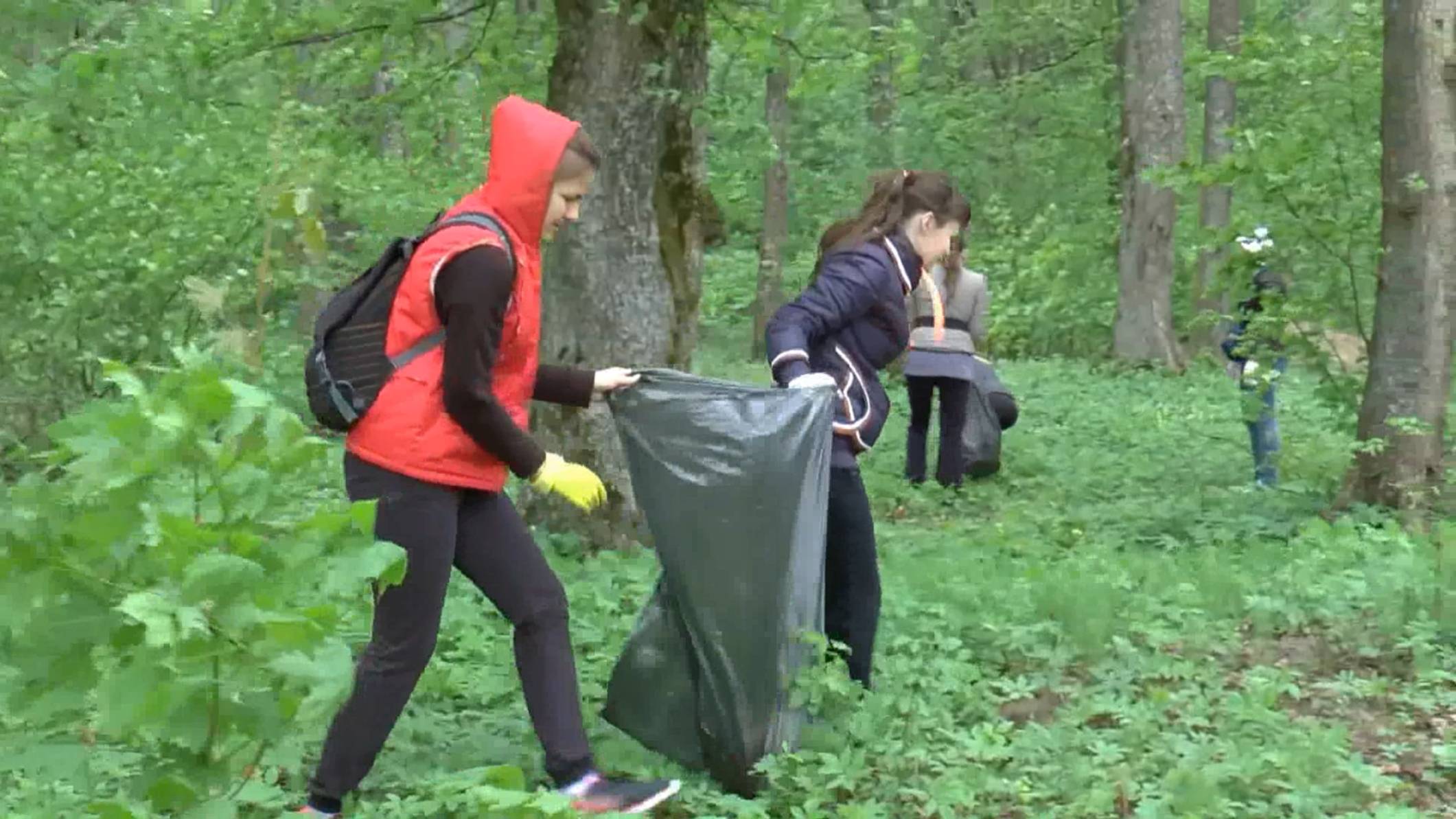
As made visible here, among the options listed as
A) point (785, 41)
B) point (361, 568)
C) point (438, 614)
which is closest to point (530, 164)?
point (438, 614)

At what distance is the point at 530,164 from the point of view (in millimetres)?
3682

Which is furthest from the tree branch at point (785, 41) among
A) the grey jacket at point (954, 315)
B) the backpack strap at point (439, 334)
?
the backpack strap at point (439, 334)

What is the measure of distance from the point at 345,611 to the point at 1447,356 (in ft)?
21.0

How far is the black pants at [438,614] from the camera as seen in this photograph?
3660mm

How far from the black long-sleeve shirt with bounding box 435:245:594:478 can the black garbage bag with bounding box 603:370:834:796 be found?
0.55 m

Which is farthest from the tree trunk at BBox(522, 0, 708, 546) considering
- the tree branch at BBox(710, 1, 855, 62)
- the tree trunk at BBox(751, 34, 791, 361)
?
the tree trunk at BBox(751, 34, 791, 361)

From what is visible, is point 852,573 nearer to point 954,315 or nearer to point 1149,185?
point 954,315

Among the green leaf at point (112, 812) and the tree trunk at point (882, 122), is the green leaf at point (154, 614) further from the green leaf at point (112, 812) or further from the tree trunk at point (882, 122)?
the tree trunk at point (882, 122)

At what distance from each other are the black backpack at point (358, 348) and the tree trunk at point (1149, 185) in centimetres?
1326

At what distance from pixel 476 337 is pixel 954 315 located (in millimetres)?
6835

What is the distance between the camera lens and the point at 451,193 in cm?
1345

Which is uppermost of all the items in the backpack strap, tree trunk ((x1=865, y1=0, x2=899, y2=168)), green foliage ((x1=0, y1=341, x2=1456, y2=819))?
tree trunk ((x1=865, y1=0, x2=899, y2=168))

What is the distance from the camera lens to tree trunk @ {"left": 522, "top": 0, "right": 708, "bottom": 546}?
678 cm

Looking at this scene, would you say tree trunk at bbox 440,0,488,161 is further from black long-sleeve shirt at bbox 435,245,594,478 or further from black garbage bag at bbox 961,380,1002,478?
black long-sleeve shirt at bbox 435,245,594,478
